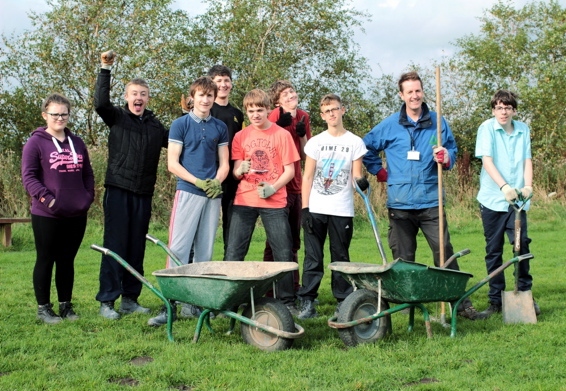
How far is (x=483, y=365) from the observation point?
3.92 m

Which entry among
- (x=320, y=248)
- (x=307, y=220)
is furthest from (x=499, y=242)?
(x=307, y=220)

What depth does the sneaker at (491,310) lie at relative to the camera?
5383 mm

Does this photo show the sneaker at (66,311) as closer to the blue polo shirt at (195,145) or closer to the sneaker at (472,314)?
the blue polo shirt at (195,145)

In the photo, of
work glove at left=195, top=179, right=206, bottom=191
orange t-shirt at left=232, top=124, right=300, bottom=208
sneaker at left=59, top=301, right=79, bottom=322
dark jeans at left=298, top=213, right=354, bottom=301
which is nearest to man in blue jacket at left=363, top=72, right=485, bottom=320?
dark jeans at left=298, top=213, right=354, bottom=301

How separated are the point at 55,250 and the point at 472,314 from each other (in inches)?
118

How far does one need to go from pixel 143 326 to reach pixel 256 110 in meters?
1.69

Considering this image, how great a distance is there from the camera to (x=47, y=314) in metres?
5.21

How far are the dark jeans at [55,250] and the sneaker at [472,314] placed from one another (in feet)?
9.26

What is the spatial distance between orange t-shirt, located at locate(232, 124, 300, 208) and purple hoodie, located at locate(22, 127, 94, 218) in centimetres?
112

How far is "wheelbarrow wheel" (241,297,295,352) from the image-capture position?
4320 millimetres

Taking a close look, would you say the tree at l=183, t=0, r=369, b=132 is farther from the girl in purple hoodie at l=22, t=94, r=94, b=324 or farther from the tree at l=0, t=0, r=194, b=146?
the girl in purple hoodie at l=22, t=94, r=94, b=324

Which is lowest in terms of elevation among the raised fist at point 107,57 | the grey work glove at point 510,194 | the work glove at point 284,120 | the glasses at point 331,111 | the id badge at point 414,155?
the grey work glove at point 510,194

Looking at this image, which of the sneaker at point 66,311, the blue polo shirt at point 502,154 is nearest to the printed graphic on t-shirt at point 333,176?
the blue polo shirt at point 502,154

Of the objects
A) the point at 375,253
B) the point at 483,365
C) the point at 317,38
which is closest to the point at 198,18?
the point at 317,38
